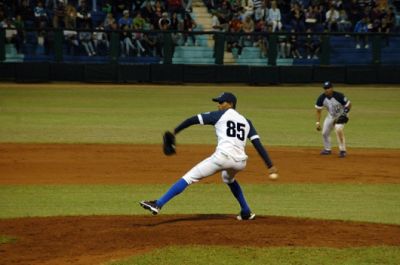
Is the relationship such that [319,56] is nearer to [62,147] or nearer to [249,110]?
[249,110]

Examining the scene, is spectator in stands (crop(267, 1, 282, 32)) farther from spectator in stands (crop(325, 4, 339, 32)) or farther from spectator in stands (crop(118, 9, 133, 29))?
spectator in stands (crop(118, 9, 133, 29))

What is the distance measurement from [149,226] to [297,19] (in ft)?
86.0

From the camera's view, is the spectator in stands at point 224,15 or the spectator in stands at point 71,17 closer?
the spectator in stands at point 71,17

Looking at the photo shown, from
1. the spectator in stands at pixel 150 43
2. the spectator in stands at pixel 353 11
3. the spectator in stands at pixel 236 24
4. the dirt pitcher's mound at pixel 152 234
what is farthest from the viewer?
the spectator in stands at pixel 353 11

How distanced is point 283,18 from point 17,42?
1164 centimetres

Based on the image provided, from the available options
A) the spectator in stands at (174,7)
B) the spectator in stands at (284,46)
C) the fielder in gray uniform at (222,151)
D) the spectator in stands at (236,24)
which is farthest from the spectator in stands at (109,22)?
the fielder in gray uniform at (222,151)

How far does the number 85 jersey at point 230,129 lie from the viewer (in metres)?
11.6

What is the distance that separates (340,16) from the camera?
3759 centimetres

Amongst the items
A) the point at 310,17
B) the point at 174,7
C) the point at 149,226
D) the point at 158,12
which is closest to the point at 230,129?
the point at 149,226

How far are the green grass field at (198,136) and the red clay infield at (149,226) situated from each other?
0.43m

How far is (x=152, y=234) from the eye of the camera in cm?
1125

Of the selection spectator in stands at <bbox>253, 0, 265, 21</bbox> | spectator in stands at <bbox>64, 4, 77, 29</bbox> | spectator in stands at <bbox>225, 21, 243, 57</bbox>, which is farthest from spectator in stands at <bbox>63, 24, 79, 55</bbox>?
spectator in stands at <bbox>253, 0, 265, 21</bbox>

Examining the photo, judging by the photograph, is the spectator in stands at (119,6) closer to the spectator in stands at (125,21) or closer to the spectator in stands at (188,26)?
the spectator in stands at (125,21)

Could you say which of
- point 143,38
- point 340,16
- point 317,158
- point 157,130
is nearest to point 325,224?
point 317,158
